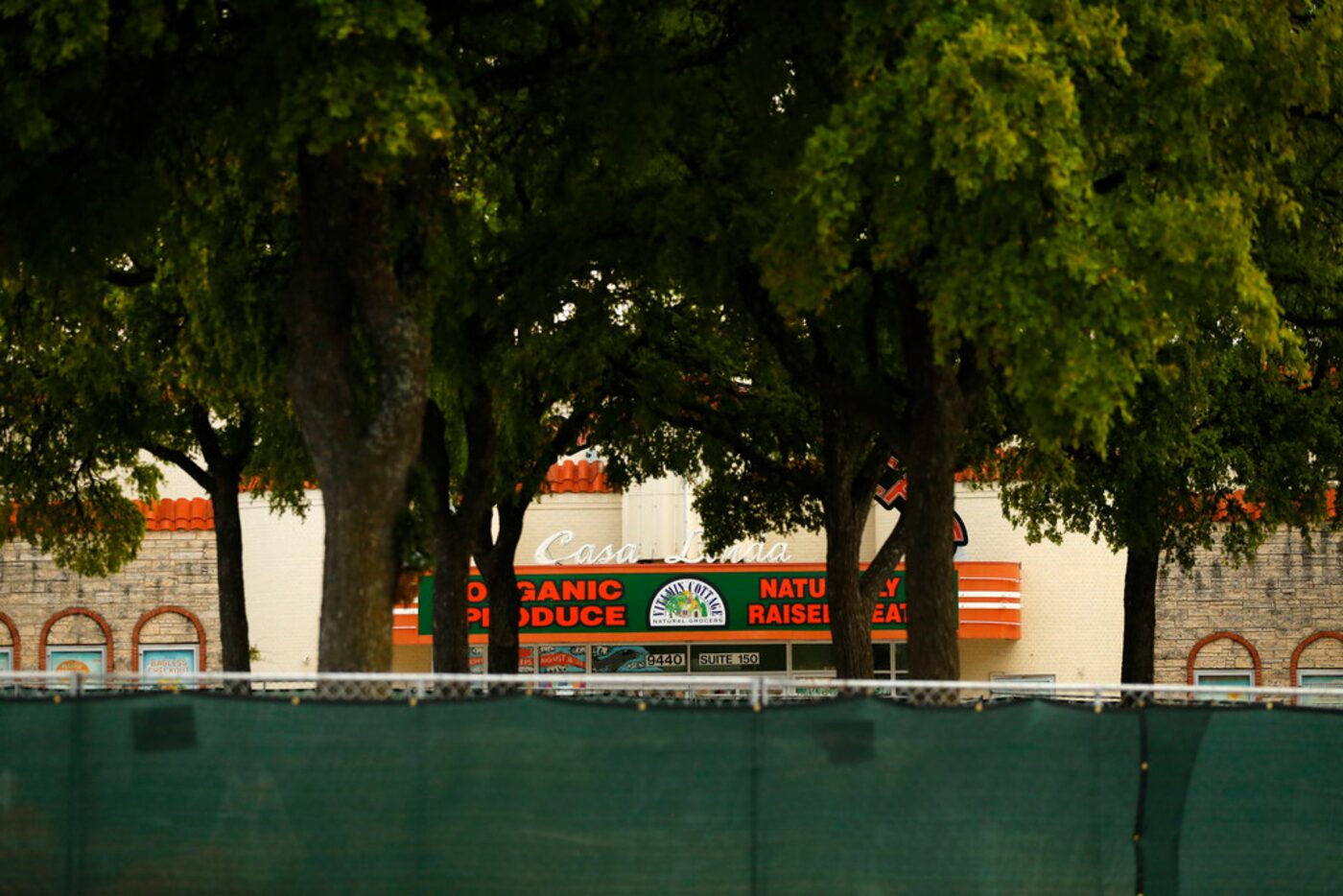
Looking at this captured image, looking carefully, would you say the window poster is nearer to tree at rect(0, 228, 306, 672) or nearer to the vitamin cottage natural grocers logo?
tree at rect(0, 228, 306, 672)

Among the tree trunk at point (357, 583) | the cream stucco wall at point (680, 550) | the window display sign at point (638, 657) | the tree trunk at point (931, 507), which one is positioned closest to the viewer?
the tree trunk at point (357, 583)

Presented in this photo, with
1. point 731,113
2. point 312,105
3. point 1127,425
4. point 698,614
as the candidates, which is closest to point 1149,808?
point 312,105

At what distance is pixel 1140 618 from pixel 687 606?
33.8ft

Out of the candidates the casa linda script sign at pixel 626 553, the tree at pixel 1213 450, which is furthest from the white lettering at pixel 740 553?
the tree at pixel 1213 450

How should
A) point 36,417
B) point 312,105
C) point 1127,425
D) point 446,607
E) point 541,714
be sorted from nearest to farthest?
point 541,714, point 312,105, point 446,607, point 1127,425, point 36,417

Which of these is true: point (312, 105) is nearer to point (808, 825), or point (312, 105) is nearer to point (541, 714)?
point (541, 714)

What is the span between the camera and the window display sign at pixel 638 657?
1332 inches

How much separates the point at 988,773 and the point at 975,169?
179 inches

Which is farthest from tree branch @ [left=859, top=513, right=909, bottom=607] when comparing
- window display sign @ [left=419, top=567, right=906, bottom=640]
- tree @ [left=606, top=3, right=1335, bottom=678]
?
window display sign @ [left=419, top=567, right=906, bottom=640]

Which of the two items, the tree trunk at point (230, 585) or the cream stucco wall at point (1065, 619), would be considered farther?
the cream stucco wall at point (1065, 619)

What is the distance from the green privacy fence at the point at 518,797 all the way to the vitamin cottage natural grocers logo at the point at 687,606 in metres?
23.1

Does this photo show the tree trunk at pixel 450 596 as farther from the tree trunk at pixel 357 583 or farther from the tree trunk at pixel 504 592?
the tree trunk at pixel 357 583

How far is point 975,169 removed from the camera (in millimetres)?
12672

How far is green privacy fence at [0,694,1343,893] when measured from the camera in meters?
9.81
